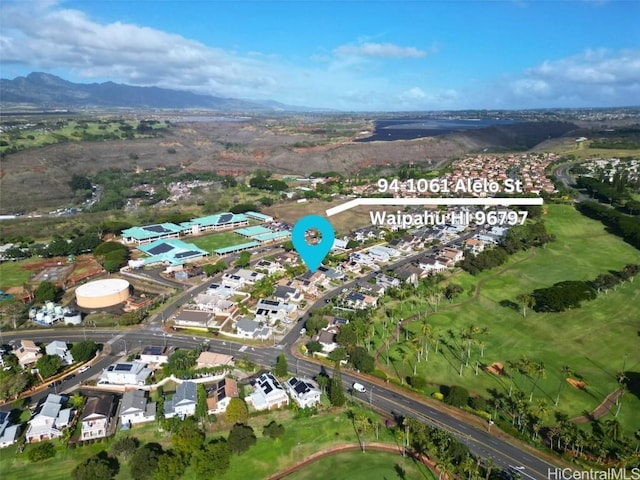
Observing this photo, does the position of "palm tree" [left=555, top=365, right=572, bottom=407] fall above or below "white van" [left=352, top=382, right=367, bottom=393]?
above

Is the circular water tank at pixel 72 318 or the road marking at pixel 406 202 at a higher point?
the road marking at pixel 406 202

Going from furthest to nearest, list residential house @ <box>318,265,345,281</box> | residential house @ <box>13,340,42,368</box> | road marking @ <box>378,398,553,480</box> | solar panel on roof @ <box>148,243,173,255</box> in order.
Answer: solar panel on roof @ <box>148,243,173,255</box>, residential house @ <box>318,265,345,281</box>, residential house @ <box>13,340,42,368</box>, road marking @ <box>378,398,553,480</box>

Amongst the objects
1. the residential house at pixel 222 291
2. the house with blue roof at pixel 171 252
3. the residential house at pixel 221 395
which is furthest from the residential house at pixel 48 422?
the house with blue roof at pixel 171 252

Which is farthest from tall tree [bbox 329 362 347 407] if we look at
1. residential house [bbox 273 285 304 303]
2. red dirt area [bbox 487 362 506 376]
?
residential house [bbox 273 285 304 303]

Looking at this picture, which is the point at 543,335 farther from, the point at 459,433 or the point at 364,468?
the point at 364,468

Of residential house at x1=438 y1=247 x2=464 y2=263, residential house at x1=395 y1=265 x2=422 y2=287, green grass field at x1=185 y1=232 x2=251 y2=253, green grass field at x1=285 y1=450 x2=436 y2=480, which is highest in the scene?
residential house at x1=438 y1=247 x2=464 y2=263

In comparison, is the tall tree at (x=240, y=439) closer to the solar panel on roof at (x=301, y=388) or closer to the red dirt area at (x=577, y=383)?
the solar panel on roof at (x=301, y=388)

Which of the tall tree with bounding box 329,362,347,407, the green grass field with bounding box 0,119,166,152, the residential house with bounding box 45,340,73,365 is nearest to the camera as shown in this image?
the tall tree with bounding box 329,362,347,407

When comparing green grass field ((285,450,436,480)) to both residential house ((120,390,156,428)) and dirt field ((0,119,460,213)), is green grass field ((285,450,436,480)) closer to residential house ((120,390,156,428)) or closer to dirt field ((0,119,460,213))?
residential house ((120,390,156,428))

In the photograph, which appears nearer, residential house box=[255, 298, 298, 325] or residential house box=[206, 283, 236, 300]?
residential house box=[255, 298, 298, 325]
